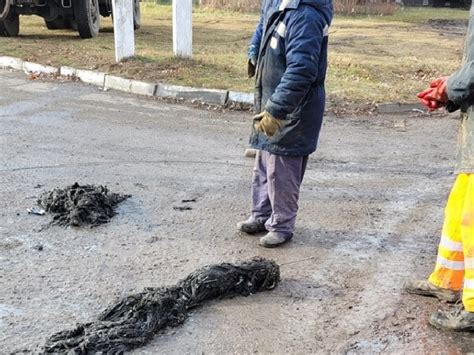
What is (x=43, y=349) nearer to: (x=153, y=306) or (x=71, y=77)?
(x=153, y=306)

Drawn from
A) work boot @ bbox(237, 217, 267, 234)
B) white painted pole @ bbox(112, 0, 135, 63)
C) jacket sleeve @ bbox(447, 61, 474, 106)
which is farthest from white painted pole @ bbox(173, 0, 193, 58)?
jacket sleeve @ bbox(447, 61, 474, 106)

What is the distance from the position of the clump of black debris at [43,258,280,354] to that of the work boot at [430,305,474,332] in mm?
899

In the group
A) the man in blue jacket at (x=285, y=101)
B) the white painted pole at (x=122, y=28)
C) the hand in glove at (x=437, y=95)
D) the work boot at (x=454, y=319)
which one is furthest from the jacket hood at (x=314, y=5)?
the white painted pole at (x=122, y=28)

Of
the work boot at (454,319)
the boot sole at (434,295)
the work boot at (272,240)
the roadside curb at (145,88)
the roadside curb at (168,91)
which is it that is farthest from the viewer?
the roadside curb at (145,88)

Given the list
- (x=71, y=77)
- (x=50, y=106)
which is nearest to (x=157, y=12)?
(x=71, y=77)

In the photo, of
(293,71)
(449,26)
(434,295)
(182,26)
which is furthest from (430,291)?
(449,26)

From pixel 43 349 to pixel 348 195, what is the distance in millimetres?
2960

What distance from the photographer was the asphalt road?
10.1 ft

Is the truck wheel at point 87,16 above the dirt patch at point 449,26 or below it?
above

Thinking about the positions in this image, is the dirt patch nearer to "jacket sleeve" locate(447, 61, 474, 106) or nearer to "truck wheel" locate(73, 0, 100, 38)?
"truck wheel" locate(73, 0, 100, 38)

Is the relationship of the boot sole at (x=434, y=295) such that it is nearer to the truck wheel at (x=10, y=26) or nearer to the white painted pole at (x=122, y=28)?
the white painted pole at (x=122, y=28)

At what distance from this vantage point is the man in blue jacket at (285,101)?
356 cm

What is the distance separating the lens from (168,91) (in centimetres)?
845

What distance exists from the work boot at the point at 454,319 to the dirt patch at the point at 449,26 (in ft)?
52.2
